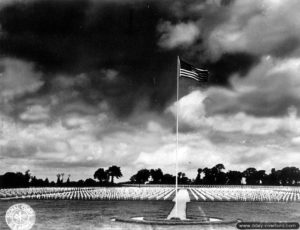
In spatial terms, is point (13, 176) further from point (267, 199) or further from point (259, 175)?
point (259, 175)

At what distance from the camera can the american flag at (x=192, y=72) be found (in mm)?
21312

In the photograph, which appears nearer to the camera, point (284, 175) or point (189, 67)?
point (189, 67)

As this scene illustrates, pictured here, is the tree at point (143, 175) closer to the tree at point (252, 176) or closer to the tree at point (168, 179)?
the tree at point (168, 179)

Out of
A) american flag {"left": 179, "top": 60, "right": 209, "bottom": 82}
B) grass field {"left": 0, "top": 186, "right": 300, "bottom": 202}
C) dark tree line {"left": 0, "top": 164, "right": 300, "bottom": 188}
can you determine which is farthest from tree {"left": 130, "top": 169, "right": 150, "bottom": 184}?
american flag {"left": 179, "top": 60, "right": 209, "bottom": 82}

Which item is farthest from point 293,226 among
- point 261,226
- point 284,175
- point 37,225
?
point 284,175

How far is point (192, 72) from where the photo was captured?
2144 centimetres

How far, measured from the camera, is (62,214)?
2548cm

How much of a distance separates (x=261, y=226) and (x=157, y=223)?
15.9 ft

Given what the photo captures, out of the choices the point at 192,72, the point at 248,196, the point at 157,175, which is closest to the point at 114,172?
the point at 157,175

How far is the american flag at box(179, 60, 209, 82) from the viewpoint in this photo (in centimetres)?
2131

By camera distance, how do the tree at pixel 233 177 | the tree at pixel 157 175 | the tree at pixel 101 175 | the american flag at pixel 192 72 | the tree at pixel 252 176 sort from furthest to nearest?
the tree at pixel 233 177
the tree at pixel 252 176
the tree at pixel 157 175
the tree at pixel 101 175
the american flag at pixel 192 72

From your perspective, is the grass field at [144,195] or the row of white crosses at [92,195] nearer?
the grass field at [144,195]

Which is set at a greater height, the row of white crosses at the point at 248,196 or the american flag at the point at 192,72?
the american flag at the point at 192,72

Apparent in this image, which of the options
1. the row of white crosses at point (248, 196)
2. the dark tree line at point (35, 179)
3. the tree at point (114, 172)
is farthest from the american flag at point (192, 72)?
the tree at point (114, 172)
